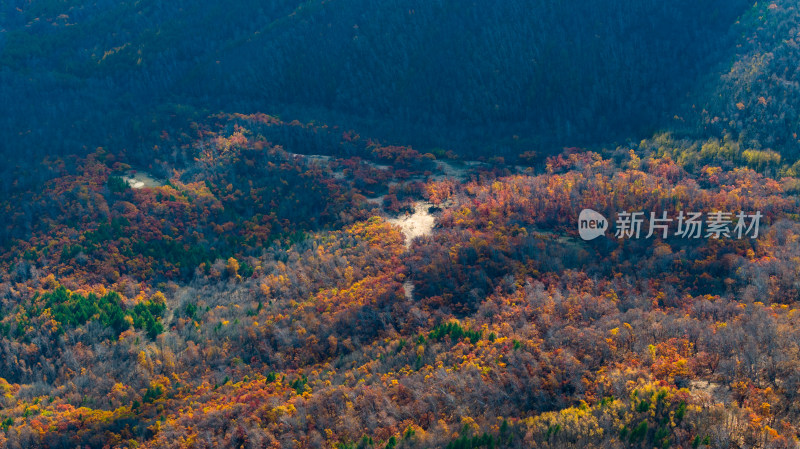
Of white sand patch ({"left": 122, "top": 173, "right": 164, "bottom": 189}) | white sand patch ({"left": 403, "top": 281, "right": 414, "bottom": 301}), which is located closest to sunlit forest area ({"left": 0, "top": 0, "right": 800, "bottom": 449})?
white sand patch ({"left": 403, "top": 281, "right": 414, "bottom": 301})

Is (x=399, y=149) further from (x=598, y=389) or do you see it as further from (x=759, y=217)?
(x=598, y=389)

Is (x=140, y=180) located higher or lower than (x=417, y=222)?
higher

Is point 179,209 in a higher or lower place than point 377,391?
higher

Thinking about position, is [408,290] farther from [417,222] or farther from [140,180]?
[140,180]

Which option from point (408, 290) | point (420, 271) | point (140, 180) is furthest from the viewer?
point (140, 180)

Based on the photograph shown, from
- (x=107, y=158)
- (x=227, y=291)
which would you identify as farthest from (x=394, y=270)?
(x=107, y=158)

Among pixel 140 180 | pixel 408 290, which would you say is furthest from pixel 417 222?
pixel 140 180

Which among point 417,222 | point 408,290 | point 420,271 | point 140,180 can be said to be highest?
point 140,180
